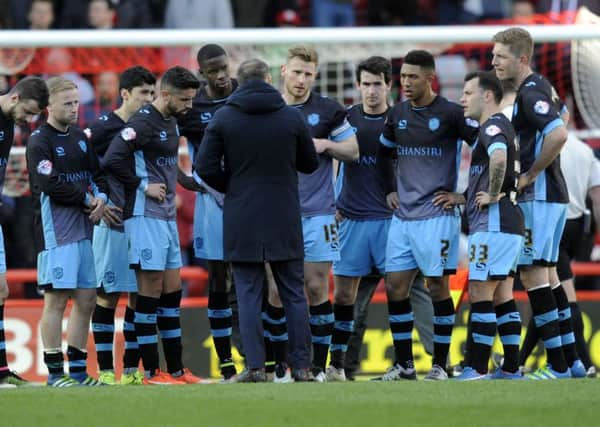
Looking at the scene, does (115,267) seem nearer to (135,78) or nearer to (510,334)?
(135,78)

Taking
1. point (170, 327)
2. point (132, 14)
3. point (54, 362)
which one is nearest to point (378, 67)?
point (170, 327)

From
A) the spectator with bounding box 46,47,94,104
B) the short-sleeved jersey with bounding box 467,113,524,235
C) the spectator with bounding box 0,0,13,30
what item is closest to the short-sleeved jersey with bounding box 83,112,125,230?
the short-sleeved jersey with bounding box 467,113,524,235

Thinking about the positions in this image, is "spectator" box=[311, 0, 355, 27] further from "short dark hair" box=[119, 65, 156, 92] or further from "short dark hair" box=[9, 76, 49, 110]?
"short dark hair" box=[9, 76, 49, 110]

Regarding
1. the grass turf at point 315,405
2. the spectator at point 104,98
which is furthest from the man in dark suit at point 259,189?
the spectator at point 104,98

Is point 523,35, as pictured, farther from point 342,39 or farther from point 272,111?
point 342,39

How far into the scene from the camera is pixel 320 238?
34.1 feet

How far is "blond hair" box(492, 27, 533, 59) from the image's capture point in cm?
1012

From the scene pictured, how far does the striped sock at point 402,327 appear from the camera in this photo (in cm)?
1048

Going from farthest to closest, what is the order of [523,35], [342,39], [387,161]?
[342,39], [387,161], [523,35]

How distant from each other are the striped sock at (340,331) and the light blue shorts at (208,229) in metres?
1.05

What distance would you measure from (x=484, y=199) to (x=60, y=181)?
9.35 feet

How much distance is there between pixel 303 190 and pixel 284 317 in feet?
2.97

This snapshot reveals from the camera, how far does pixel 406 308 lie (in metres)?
10.5

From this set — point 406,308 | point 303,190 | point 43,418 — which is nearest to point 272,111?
point 303,190
